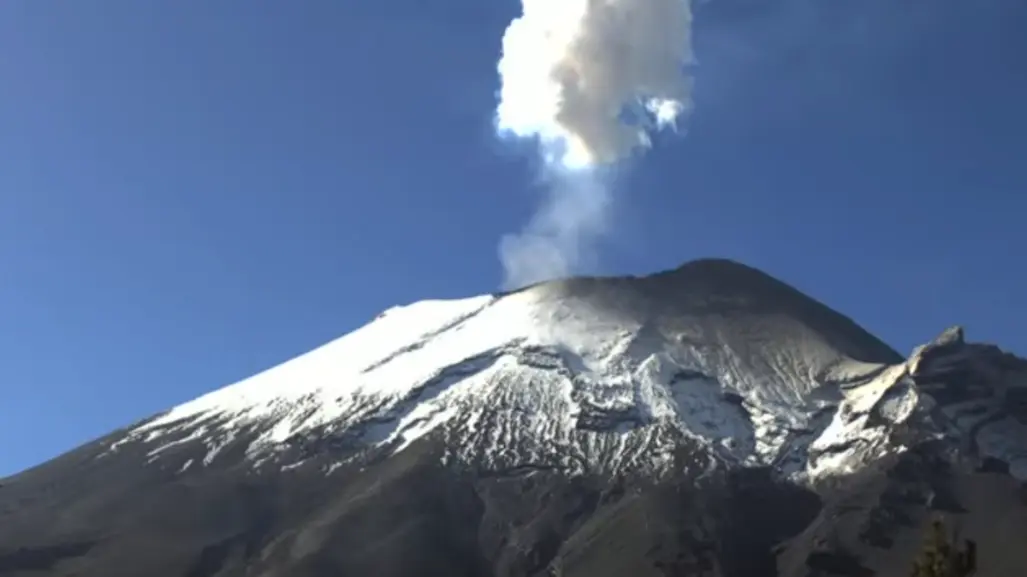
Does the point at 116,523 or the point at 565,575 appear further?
the point at 116,523

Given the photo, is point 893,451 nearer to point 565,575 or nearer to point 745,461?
point 745,461

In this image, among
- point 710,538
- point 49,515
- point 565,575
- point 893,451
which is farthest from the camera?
point 893,451

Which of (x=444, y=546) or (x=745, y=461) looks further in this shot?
(x=745, y=461)

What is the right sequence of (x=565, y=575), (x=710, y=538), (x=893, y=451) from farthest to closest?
(x=893, y=451) < (x=710, y=538) < (x=565, y=575)

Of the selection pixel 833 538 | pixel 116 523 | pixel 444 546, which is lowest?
pixel 833 538

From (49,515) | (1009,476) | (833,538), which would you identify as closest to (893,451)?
(1009,476)

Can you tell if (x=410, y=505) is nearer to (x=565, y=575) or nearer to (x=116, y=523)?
(x=565, y=575)

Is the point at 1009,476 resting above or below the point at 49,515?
below

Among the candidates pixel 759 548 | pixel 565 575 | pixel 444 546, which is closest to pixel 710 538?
pixel 759 548

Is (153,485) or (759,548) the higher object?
(153,485)
